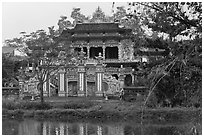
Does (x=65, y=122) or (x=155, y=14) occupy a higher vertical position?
(x=155, y=14)

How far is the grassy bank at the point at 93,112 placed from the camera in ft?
48.9

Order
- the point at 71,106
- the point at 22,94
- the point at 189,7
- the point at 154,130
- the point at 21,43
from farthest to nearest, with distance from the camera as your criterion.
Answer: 1. the point at 22,94
2. the point at 21,43
3. the point at 71,106
4. the point at 154,130
5. the point at 189,7

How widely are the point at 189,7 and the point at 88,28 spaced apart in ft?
76.0

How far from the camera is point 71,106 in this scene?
56.5ft

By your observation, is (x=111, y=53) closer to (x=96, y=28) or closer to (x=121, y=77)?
(x=96, y=28)

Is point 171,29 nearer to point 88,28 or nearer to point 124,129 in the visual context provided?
point 124,129

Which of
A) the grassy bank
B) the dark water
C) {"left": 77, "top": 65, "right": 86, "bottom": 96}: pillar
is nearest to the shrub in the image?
the grassy bank

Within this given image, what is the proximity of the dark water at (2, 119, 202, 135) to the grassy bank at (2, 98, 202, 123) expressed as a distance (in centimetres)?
119

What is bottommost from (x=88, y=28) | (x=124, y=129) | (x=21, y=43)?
(x=124, y=129)

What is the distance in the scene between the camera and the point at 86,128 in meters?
13.0

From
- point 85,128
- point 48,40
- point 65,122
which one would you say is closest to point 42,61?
point 48,40

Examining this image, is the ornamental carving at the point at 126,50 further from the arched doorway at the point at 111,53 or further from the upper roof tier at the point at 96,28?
the arched doorway at the point at 111,53

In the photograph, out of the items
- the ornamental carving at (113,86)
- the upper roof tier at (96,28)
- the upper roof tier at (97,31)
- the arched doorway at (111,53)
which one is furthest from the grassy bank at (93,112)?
the arched doorway at (111,53)

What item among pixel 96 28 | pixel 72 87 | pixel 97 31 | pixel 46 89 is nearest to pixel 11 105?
pixel 46 89
